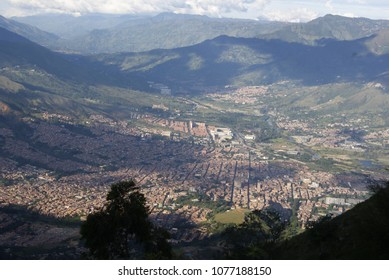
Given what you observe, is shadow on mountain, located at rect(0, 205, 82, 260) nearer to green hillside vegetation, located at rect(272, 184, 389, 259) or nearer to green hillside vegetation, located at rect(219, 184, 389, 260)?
green hillside vegetation, located at rect(219, 184, 389, 260)

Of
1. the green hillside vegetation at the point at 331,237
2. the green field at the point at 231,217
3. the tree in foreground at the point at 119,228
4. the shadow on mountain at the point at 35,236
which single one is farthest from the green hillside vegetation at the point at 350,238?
the green field at the point at 231,217

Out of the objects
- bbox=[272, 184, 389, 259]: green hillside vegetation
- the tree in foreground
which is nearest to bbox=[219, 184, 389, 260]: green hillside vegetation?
bbox=[272, 184, 389, 259]: green hillside vegetation

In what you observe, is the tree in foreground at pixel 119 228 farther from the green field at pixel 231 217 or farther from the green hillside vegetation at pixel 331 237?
the green field at pixel 231 217

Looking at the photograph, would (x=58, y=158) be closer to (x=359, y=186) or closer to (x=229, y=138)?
(x=229, y=138)

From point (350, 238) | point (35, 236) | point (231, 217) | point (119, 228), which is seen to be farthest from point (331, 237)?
point (231, 217)

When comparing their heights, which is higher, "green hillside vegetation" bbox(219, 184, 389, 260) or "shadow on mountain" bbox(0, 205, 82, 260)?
"green hillside vegetation" bbox(219, 184, 389, 260)

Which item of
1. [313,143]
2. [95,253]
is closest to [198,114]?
[313,143]
